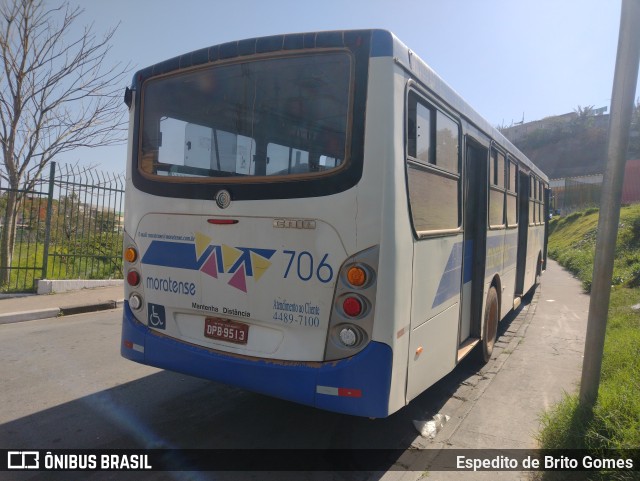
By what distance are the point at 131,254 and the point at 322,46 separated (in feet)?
7.75

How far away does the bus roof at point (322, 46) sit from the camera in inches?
129

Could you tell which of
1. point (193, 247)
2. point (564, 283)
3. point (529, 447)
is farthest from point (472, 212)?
point (564, 283)

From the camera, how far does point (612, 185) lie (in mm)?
3752

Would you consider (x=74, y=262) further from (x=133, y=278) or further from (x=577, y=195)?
(x=577, y=195)

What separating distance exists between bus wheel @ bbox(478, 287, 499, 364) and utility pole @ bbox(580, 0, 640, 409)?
2.06 metres

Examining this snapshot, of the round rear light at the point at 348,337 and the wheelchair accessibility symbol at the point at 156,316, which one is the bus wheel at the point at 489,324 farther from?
the wheelchair accessibility symbol at the point at 156,316

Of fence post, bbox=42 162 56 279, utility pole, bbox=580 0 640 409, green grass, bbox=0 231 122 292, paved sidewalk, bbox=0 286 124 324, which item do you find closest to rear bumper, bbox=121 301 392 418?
utility pole, bbox=580 0 640 409

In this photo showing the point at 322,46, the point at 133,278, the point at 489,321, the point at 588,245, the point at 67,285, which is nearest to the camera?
the point at 322,46

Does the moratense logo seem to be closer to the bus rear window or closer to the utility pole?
the bus rear window

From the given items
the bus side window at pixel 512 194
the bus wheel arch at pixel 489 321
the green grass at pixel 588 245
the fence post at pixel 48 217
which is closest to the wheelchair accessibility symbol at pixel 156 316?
the bus wheel arch at pixel 489 321

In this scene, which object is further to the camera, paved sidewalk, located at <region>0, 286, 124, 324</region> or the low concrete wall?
the low concrete wall

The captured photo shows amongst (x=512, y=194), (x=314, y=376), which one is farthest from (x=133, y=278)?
(x=512, y=194)

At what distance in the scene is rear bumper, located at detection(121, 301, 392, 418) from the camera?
3178 millimetres

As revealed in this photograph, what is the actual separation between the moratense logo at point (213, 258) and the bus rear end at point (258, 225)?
0.01 meters
